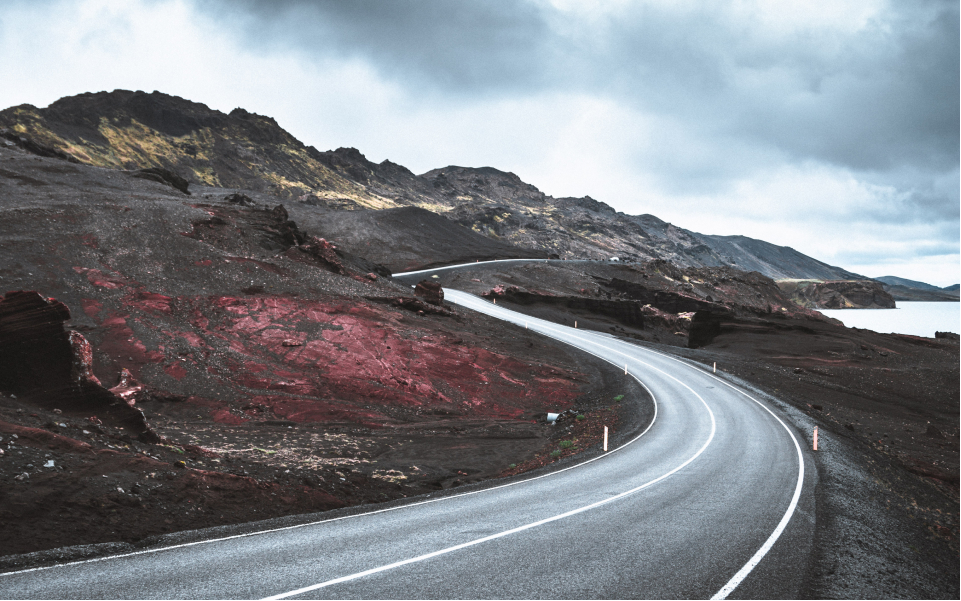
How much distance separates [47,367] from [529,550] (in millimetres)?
14309

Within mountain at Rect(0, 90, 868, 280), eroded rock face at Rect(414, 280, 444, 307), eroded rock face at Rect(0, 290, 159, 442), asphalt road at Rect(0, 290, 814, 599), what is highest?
mountain at Rect(0, 90, 868, 280)

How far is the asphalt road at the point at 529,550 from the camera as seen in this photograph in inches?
283

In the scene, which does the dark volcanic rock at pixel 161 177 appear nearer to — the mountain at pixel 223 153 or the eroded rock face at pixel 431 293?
the eroded rock face at pixel 431 293

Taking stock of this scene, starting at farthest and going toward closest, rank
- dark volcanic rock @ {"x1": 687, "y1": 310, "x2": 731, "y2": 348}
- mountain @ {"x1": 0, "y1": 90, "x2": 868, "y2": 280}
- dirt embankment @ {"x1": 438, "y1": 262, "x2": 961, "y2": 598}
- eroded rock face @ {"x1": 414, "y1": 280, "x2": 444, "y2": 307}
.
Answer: mountain @ {"x1": 0, "y1": 90, "x2": 868, "y2": 280}, dark volcanic rock @ {"x1": 687, "y1": 310, "x2": 731, "y2": 348}, eroded rock face @ {"x1": 414, "y1": 280, "x2": 444, "y2": 307}, dirt embankment @ {"x1": 438, "y1": 262, "x2": 961, "y2": 598}

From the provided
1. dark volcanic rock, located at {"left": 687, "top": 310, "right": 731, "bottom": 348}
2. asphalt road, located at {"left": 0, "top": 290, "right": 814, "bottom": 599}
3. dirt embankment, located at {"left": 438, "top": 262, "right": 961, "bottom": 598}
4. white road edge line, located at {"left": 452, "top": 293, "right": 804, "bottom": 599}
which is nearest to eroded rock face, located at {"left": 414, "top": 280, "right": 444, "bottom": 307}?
dirt embankment, located at {"left": 438, "top": 262, "right": 961, "bottom": 598}

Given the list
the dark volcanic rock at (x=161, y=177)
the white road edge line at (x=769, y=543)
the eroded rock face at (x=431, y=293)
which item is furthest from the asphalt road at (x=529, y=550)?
the dark volcanic rock at (x=161, y=177)

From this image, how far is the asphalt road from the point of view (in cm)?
718

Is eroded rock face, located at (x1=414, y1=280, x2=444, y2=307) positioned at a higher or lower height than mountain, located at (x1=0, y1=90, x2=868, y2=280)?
lower

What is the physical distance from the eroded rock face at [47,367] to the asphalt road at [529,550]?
24.4 feet

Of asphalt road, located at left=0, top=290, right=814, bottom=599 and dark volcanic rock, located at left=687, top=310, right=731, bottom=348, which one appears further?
dark volcanic rock, located at left=687, top=310, right=731, bottom=348

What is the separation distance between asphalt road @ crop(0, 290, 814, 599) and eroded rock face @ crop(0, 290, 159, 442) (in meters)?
7.44

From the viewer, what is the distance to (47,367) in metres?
14.0

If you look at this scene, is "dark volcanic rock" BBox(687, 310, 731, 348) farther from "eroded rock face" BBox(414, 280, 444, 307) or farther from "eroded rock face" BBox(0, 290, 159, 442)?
"eroded rock face" BBox(0, 290, 159, 442)

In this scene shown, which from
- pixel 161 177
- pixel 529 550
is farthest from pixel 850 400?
pixel 161 177
